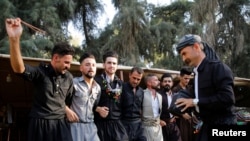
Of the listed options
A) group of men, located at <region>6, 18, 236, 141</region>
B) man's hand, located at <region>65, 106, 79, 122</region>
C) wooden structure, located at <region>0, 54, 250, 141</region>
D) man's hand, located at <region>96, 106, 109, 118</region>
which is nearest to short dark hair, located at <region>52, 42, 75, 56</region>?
group of men, located at <region>6, 18, 236, 141</region>

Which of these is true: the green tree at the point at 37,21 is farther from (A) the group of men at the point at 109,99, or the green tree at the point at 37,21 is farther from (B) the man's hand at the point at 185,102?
(B) the man's hand at the point at 185,102

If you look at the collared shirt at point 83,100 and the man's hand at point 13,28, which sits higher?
the man's hand at point 13,28

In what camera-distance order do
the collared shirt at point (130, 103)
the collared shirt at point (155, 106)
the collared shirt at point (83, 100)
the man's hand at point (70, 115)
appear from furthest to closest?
the collared shirt at point (155, 106)
the collared shirt at point (130, 103)
the collared shirt at point (83, 100)
the man's hand at point (70, 115)

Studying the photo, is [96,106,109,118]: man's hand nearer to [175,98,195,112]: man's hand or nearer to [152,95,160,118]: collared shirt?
[152,95,160,118]: collared shirt

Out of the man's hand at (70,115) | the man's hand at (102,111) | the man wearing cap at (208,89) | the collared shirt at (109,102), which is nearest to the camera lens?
the man wearing cap at (208,89)

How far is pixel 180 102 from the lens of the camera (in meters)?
2.78

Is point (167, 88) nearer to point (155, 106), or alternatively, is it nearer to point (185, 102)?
point (155, 106)

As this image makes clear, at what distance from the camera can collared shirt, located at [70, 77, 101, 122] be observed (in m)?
4.17

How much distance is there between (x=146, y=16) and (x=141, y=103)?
27.4 feet

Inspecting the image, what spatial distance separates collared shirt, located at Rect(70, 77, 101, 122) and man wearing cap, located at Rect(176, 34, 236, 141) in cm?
163

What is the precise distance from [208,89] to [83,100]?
181cm

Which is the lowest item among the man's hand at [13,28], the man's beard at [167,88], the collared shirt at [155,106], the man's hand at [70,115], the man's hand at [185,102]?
the collared shirt at [155,106]

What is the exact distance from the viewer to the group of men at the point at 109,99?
9.09ft

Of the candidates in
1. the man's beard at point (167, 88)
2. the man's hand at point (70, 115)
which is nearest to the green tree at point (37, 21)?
the man's beard at point (167, 88)
